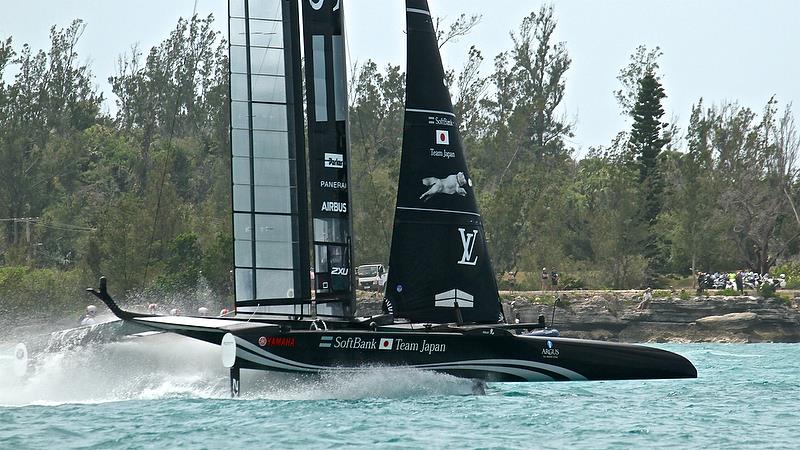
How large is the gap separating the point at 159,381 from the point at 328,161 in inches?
160

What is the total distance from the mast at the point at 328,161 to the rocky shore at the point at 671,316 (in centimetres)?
2895

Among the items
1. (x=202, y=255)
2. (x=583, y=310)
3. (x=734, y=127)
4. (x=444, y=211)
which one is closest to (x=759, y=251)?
(x=734, y=127)

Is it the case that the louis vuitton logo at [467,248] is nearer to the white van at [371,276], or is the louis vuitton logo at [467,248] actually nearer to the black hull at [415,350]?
the black hull at [415,350]

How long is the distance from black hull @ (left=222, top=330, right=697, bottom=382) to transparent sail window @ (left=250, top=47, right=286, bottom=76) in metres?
3.99

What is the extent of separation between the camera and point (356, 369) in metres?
17.5

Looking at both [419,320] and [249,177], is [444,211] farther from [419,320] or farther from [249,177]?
[249,177]

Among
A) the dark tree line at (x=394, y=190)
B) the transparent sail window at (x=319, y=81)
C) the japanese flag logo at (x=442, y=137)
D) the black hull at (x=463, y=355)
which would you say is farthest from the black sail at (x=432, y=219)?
the dark tree line at (x=394, y=190)

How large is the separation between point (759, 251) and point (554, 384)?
36394 mm

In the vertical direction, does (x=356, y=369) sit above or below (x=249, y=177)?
below

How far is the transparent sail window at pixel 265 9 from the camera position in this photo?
18.6 meters

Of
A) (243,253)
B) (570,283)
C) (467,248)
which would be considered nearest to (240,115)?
(243,253)

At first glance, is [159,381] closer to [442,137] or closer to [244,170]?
[244,170]

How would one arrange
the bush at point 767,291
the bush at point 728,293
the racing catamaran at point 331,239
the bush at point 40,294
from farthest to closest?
the bush at point 728,293 → the bush at point 767,291 → the bush at point 40,294 → the racing catamaran at point 331,239

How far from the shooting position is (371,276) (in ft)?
167
